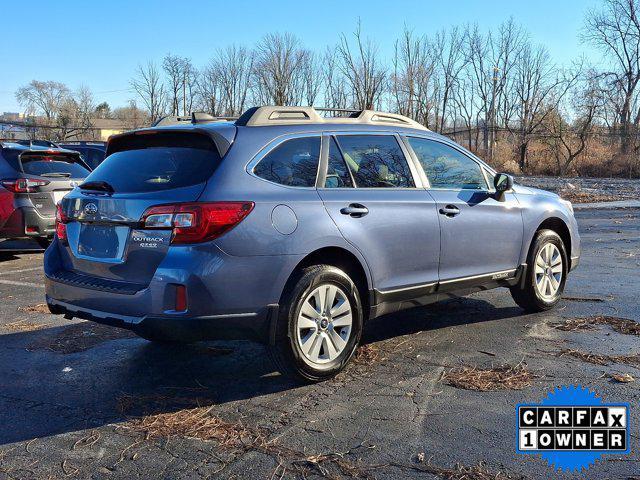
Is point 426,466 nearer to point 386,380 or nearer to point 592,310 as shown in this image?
point 386,380

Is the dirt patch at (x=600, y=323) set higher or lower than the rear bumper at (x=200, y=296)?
lower

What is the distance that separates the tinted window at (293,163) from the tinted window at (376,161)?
1.01 feet

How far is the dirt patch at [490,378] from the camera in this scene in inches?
163

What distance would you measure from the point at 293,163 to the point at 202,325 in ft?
4.25

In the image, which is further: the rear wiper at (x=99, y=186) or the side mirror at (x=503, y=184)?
the side mirror at (x=503, y=184)

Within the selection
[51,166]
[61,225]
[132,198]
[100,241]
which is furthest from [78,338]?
[51,166]

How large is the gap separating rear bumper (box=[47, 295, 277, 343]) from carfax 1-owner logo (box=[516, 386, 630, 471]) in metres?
1.61

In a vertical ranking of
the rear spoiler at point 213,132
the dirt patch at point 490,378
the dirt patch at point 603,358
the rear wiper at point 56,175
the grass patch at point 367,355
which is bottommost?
the grass patch at point 367,355

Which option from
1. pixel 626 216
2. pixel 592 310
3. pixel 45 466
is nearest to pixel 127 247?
pixel 45 466

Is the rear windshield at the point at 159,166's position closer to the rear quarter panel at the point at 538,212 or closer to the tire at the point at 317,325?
the tire at the point at 317,325

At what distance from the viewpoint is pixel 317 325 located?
4.26m

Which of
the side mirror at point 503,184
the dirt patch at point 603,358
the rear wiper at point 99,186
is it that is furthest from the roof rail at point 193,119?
the dirt patch at point 603,358

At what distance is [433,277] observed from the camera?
16.6ft

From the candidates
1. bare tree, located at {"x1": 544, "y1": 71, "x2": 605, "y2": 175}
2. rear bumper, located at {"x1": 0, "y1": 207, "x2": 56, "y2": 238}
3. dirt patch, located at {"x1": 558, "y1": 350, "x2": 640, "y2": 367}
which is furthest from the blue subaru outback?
bare tree, located at {"x1": 544, "y1": 71, "x2": 605, "y2": 175}
